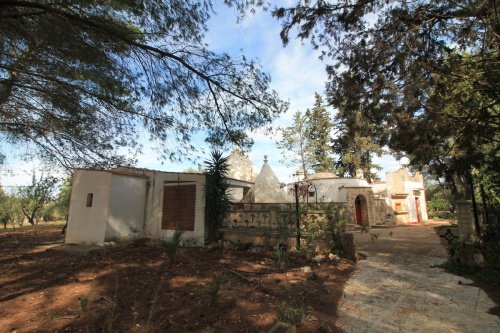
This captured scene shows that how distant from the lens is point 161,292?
5320 mm

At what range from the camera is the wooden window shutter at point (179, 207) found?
428 inches

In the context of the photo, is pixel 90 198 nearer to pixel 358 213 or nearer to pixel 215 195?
pixel 215 195

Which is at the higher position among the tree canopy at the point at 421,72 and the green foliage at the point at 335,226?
the tree canopy at the point at 421,72

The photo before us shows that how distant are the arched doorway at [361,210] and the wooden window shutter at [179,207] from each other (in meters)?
17.0

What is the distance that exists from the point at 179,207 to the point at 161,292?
5976 mm

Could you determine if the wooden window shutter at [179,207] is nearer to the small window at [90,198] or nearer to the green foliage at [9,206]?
the small window at [90,198]

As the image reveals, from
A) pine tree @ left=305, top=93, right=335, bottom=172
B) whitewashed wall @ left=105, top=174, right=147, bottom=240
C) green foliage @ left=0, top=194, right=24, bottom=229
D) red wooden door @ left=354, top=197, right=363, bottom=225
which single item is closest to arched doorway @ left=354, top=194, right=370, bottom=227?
red wooden door @ left=354, top=197, right=363, bottom=225

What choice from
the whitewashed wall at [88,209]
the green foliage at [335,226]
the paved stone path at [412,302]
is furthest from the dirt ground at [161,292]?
the whitewashed wall at [88,209]

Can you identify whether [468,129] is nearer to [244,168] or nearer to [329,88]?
[329,88]

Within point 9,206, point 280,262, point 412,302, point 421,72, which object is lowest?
point 412,302

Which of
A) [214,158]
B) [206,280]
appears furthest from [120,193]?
[206,280]

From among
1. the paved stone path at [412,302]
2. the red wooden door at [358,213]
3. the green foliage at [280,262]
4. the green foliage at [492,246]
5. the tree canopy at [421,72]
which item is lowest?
the paved stone path at [412,302]

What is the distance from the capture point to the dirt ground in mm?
4031

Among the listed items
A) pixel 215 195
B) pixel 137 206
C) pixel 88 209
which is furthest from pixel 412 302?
pixel 88 209
